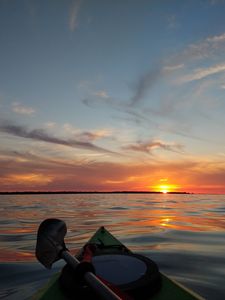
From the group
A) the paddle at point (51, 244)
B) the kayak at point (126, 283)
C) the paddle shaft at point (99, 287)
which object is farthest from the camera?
the paddle at point (51, 244)

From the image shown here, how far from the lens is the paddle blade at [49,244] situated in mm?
3811

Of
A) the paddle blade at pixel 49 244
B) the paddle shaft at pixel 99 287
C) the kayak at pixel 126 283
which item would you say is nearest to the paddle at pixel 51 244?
the paddle blade at pixel 49 244

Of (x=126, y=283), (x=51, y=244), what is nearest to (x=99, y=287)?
(x=126, y=283)

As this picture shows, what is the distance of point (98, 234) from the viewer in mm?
6676

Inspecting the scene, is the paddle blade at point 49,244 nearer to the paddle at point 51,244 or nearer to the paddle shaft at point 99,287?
the paddle at point 51,244

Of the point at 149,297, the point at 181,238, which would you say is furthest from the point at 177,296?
the point at 181,238

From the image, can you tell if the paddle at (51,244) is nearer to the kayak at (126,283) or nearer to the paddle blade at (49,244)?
the paddle blade at (49,244)

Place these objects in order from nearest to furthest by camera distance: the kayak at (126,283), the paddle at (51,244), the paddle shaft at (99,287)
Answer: the paddle shaft at (99,287) → the kayak at (126,283) → the paddle at (51,244)

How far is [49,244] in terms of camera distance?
388cm

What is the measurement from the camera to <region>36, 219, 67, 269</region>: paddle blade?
381cm

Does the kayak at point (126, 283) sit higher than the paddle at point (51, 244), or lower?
lower

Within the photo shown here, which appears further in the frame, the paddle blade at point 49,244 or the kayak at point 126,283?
the paddle blade at point 49,244

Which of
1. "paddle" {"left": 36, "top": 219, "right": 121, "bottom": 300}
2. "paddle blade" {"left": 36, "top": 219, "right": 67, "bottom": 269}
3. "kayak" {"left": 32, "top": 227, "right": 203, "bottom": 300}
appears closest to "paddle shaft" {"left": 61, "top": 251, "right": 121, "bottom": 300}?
"kayak" {"left": 32, "top": 227, "right": 203, "bottom": 300}

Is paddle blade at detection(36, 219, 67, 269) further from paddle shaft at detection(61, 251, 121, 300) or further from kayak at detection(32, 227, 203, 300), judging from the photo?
paddle shaft at detection(61, 251, 121, 300)
